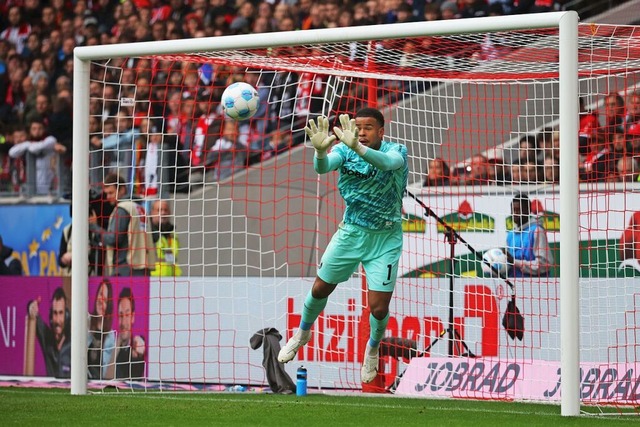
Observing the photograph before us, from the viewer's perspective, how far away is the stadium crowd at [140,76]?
12758 millimetres

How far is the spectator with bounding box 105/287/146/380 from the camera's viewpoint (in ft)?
36.8

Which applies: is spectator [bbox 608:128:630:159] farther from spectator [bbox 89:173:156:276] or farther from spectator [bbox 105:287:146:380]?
spectator [bbox 105:287:146:380]

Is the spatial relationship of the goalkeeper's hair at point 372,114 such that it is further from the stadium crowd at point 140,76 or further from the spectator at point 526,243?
the stadium crowd at point 140,76

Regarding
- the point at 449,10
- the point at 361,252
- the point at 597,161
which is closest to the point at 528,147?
the point at 597,161

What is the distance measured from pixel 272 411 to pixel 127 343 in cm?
394

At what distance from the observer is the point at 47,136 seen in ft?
46.3

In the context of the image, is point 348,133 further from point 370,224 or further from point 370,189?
point 370,224

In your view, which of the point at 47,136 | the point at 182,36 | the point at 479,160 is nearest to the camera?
the point at 479,160

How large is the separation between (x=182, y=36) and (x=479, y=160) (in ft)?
19.7

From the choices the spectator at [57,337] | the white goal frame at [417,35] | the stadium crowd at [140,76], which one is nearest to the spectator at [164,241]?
the stadium crowd at [140,76]

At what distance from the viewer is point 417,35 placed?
8.02m

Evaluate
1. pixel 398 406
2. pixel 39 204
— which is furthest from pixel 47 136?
pixel 398 406

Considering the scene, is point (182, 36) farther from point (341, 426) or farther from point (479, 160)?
point (341, 426)

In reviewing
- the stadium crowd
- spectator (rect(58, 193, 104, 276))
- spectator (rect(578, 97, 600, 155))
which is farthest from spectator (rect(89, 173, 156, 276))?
spectator (rect(578, 97, 600, 155))
